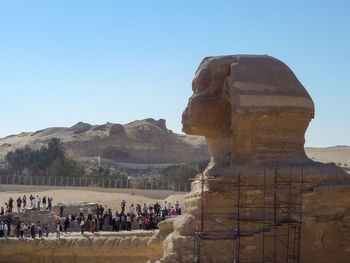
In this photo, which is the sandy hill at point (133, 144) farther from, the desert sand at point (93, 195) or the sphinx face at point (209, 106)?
the sphinx face at point (209, 106)

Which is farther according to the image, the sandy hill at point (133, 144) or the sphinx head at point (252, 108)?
the sandy hill at point (133, 144)

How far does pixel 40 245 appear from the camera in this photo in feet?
81.8

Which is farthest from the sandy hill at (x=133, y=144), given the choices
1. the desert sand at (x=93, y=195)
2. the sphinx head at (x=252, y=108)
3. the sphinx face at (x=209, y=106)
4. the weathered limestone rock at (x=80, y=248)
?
the sphinx head at (x=252, y=108)

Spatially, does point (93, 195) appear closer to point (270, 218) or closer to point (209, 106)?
point (209, 106)

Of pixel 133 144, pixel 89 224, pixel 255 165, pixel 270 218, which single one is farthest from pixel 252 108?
pixel 133 144

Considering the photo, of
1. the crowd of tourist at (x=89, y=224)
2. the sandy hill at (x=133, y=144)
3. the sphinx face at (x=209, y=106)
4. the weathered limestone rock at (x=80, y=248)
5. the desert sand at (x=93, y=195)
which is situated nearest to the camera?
the sphinx face at (x=209, y=106)

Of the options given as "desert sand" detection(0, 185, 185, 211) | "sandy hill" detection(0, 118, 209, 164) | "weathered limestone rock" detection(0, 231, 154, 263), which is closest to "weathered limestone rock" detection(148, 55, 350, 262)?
"weathered limestone rock" detection(0, 231, 154, 263)

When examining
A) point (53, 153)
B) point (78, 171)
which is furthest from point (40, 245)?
point (53, 153)

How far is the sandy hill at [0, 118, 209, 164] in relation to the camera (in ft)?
236

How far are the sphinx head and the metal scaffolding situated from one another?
0.65 m

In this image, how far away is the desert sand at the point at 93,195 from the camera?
3741cm

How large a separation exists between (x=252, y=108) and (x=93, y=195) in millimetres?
26618

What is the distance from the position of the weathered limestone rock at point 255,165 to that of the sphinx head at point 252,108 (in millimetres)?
22

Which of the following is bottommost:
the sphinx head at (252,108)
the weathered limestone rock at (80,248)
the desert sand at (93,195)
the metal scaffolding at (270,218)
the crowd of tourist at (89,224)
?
the weathered limestone rock at (80,248)
